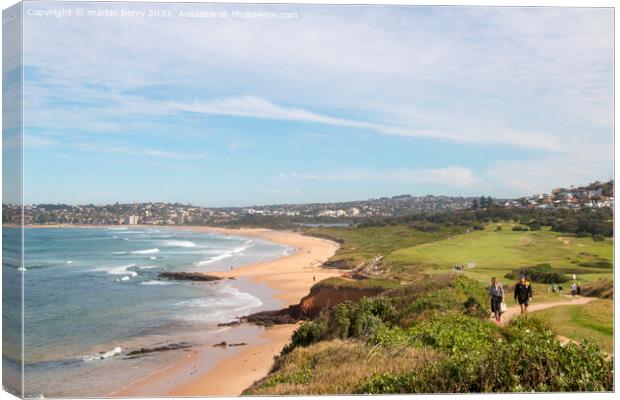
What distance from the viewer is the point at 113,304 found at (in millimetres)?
10359

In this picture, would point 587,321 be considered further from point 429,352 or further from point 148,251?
point 148,251

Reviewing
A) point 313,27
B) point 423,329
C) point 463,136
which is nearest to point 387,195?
point 463,136

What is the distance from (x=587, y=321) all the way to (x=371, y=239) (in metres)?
3.76

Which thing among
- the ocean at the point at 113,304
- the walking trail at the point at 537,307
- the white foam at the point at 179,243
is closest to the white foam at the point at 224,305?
the ocean at the point at 113,304

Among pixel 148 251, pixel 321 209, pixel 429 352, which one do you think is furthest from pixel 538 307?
pixel 148 251

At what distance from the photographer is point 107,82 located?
900 cm

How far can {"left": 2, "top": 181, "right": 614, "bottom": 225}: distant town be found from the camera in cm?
968

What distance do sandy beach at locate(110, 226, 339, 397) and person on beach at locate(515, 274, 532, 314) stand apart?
3.12 meters

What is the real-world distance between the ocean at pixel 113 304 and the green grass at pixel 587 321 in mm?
4849

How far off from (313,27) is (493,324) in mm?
5111

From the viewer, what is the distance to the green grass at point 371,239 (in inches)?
428

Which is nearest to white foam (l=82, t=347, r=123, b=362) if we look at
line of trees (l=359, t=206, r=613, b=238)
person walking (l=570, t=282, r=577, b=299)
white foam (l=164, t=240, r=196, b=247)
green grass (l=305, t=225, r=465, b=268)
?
white foam (l=164, t=240, r=196, b=247)

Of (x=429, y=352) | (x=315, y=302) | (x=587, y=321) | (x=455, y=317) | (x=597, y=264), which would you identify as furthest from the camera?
(x=315, y=302)

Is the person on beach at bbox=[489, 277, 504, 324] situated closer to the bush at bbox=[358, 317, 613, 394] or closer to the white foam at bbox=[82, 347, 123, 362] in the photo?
the bush at bbox=[358, 317, 613, 394]
